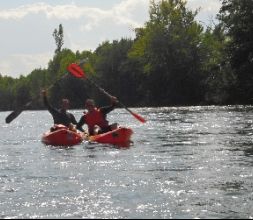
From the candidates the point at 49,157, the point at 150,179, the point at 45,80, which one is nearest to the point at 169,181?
the point at 150,179

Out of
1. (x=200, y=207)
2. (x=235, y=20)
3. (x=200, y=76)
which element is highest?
(x=235, y=20)

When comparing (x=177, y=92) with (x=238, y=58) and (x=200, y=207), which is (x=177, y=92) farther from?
(x=200, y=207)

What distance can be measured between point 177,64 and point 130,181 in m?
58.6

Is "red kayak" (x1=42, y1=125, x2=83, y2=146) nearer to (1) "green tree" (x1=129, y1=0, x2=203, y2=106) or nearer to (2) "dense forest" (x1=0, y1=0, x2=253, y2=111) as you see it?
(2) "dense forest" (x1=0, y1=0, x2=253, y2=111)

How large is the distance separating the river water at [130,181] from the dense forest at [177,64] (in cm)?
2415

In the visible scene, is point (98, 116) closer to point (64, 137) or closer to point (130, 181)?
point (64, 137)

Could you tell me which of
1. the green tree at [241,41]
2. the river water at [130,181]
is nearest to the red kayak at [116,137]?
the river water at [130,181]

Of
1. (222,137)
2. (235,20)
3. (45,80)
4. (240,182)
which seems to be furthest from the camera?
(45,80)

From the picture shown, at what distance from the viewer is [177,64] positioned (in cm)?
6994

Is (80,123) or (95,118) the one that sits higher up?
(95,118)

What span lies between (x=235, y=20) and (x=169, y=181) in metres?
43.6

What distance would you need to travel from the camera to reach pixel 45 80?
12769cm

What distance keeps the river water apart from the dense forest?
2415 cm

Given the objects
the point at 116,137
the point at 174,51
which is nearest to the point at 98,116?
the point at 116,137
